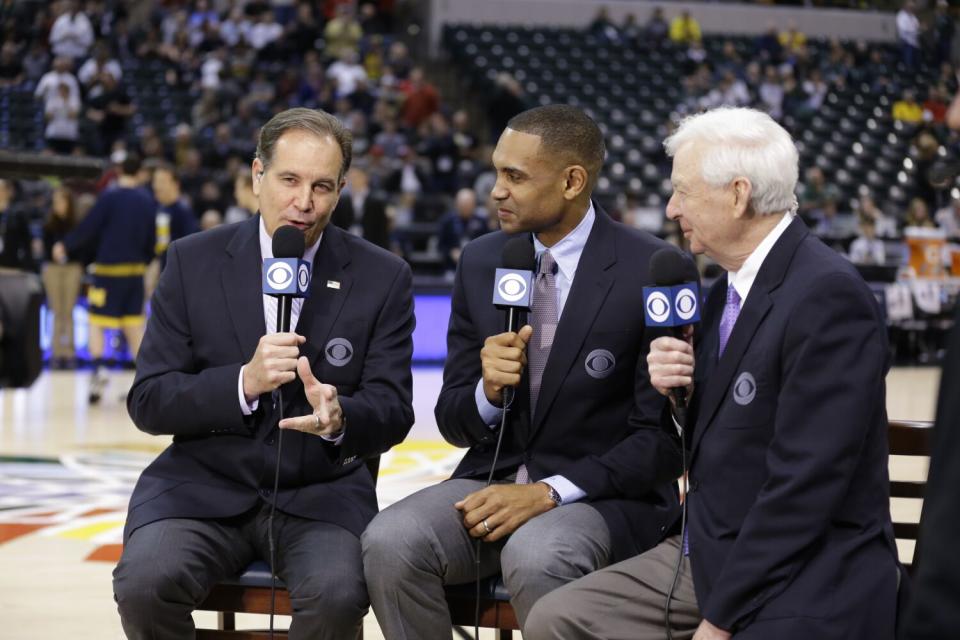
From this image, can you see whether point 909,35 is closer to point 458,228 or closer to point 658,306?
point 458,228

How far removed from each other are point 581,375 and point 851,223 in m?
13.6

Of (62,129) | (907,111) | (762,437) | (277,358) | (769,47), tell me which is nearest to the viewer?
(762,437)

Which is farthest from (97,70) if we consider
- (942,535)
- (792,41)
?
(942,535)

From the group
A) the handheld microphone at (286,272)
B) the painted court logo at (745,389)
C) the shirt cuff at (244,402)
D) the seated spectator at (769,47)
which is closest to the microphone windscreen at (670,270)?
the painted court logo at (745,389)

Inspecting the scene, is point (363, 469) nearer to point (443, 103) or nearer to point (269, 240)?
point (269, 240)

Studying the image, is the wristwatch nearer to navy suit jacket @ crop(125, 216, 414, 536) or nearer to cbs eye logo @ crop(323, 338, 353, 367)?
navy suit jacket @ crop(125, 216, 414, 536)

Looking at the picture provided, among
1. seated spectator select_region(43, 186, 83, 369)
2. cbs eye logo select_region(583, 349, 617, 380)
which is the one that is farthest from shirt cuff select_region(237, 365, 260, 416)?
seated spectator select_region(43, 186, 83, 369)

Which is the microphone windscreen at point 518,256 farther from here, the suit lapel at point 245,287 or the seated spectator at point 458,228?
the seated spectator at point 458,228

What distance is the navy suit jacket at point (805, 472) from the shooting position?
2.44 meters

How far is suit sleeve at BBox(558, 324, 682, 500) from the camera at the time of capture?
3100 millimetres

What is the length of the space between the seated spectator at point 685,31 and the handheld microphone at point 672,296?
63.8ft

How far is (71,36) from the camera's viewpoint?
17.2 metres

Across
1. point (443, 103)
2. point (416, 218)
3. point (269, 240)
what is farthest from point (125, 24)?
point (269, 240)

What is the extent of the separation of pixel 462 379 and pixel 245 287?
2.02 ft
